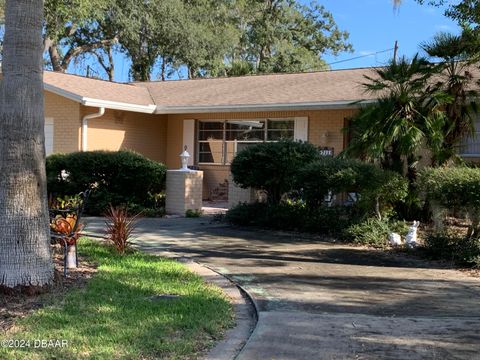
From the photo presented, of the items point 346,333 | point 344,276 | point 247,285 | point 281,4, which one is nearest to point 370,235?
point 344,276

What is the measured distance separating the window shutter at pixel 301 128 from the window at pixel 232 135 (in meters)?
0.35

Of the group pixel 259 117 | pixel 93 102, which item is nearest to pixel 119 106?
pixel 93 102

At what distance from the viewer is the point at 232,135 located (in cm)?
1903

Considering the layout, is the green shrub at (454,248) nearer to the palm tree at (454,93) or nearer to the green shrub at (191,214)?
the palm tree at (454,93)

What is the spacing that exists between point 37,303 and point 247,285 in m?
2.65

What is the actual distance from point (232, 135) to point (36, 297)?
13651 millimetres

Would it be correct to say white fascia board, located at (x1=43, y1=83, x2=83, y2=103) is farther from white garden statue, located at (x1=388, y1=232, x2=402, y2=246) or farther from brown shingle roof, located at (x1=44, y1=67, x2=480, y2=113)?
white garden statue, located at (x1=388, y1=232, x2=402, y2=246)

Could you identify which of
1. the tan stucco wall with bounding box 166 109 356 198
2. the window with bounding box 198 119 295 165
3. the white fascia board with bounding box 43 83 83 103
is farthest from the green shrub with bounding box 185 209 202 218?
the white fascia board with bounding box 43 83 83 103

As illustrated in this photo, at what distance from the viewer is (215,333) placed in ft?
16.9

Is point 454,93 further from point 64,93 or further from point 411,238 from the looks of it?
point 64,93

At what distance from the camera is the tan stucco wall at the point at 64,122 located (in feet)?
57.1

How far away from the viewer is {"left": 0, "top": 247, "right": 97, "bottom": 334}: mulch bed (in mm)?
5223

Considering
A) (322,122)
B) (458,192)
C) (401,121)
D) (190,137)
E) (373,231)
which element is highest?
(322,122)

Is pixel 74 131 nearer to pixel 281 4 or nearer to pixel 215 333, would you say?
pixel 215 333
